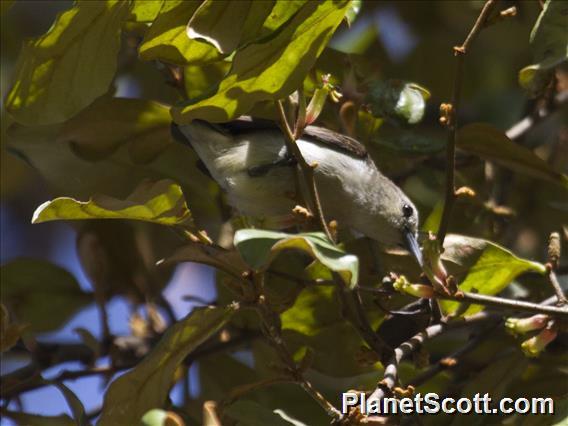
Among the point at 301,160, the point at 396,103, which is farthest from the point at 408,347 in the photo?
the point at 396,103

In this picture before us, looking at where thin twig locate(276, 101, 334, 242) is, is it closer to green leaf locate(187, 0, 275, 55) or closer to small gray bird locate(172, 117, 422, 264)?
green leaf locate(187, 0, 275, 55)

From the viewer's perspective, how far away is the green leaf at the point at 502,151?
2.37 m

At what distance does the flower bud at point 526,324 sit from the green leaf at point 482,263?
0.59 ft

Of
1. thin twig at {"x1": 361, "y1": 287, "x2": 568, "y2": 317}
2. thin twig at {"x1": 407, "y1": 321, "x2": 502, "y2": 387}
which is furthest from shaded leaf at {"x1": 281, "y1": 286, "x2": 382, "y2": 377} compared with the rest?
thin twig at {"x1": 361, "y1": 287, "x2": 568, "y2": 317}

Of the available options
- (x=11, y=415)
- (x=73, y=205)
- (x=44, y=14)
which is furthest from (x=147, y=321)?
(x=44, y=14)

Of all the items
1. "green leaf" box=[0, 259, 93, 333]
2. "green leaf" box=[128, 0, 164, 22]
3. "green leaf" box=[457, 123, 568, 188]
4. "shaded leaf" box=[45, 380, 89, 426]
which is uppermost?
"green leaf" box=[128, 0, 164, 22]

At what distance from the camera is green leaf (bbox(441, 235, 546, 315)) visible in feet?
7.07

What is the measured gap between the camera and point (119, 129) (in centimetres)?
251

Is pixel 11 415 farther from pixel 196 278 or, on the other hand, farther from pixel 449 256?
pixel 196 278

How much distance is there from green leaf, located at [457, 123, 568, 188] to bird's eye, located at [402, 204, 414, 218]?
0.29 meters

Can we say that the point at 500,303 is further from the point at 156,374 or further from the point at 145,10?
the point at 145,10

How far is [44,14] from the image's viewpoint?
381cm

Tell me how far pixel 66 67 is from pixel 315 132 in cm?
81

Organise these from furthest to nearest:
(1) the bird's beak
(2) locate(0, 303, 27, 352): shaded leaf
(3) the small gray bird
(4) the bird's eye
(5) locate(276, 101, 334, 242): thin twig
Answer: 1. (4) the bird's eye
2. (3) the small gray bird
3. (1) the bird's beak
4. (2) locate(0, 303, 27, 352): shaded leaf
5. (5) locate(276, 101, 334, 242): thin twig
